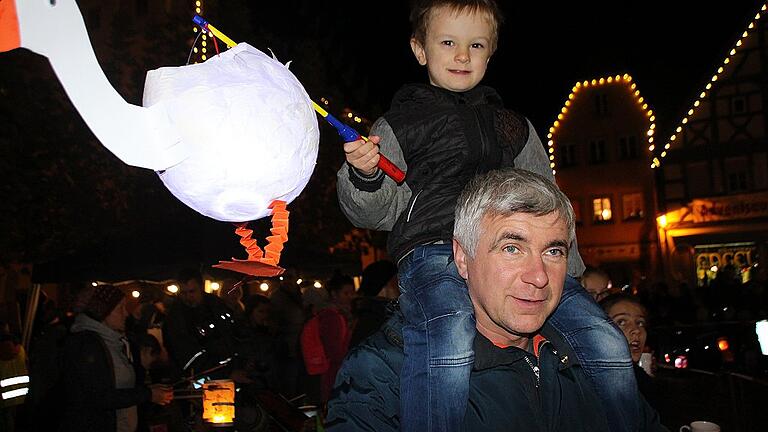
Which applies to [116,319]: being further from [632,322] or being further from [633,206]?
[633,206]

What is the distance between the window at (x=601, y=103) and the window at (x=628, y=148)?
138cm

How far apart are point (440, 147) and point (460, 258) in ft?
1.77

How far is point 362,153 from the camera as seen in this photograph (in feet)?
7.89

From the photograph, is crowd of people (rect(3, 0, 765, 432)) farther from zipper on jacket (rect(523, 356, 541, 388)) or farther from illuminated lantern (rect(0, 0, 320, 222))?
illuminated lantern (rect(0, 0, 320, 222))

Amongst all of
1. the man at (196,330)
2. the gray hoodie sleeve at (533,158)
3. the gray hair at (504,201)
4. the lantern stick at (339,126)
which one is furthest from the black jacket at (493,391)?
the man at (196,330)

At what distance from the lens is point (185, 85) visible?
6.20 feet

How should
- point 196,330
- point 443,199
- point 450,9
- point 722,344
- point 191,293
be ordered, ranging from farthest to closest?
point 722,344
point 191,293
point 196,330
point 450,9
point 443,199

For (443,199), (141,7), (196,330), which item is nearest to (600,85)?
(141,7)

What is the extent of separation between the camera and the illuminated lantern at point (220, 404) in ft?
18.4

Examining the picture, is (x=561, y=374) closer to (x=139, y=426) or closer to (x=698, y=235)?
(x=139, y=426)

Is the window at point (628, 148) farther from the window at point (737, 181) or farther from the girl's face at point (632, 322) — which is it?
the girl's face at point (632, 322)

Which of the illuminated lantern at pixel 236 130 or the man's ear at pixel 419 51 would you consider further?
the man's ear at pixel 419 51

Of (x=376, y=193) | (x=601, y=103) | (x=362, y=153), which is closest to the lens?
(x=362, y=153)

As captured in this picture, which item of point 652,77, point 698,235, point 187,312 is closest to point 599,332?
point 187,312
